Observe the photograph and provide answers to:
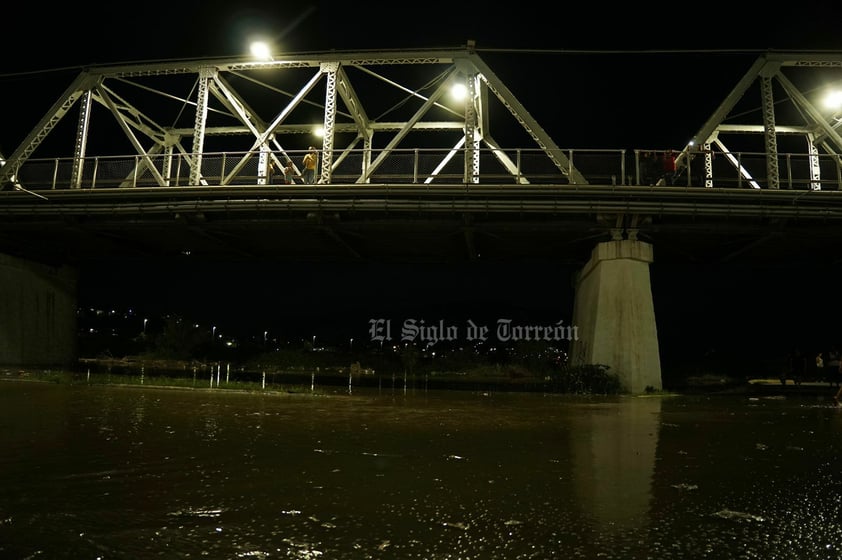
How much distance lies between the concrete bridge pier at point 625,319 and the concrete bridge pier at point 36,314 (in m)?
24.4

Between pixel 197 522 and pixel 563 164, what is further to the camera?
pixel 563 164

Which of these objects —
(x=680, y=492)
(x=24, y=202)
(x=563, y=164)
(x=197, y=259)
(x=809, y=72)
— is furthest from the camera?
(x=197, y=259)

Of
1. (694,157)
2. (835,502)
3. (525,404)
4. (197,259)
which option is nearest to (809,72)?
(694,157)

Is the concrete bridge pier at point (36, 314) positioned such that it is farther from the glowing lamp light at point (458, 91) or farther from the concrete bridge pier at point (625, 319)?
the concrete bridge pier at point (625, 319)

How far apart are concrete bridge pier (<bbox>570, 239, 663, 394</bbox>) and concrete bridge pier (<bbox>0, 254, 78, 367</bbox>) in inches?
961

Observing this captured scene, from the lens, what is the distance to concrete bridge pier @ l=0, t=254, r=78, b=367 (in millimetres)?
25406

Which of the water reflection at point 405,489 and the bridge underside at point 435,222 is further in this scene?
the bridge underside at point 435,222

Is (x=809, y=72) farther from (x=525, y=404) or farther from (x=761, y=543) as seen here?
(x=761, y=543)

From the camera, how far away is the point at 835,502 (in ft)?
13.3

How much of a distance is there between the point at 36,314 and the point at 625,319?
2599cm

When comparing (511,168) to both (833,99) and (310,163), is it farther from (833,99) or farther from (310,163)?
(833,99)

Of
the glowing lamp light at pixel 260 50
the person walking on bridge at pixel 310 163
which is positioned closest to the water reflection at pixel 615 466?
the person walking on bridge at pixel 310 163

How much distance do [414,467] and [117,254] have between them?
1103 inches

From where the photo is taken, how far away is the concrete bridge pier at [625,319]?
711 inches
